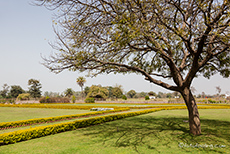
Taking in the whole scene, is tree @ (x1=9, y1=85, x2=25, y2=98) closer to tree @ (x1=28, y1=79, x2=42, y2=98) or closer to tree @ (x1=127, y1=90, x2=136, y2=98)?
tree @ (x1=28, y1=79, x2=42, y2=98)

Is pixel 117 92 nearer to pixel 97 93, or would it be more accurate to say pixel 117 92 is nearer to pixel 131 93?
pixel 97 93

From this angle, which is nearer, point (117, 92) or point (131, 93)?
point (117, 92)

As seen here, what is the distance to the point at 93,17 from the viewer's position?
8352mm

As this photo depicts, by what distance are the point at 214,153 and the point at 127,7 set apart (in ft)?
20.5

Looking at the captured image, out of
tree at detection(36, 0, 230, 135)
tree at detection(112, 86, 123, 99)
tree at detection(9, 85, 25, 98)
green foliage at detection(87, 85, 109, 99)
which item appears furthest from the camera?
tree at detection(9, 85, 25, 98)

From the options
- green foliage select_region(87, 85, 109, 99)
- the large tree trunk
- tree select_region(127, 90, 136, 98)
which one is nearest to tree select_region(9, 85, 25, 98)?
green foliage select_region(87, 85, 109, 99)

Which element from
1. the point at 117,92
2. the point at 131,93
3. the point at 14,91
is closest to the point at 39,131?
the point at 117,92

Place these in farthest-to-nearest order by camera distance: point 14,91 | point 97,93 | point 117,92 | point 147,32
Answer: point 14,91
point 117,92
point 97,93
point 147,32

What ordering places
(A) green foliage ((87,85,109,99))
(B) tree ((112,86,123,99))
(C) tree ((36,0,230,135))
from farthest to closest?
(B) tree ((112,86,123,99)), (A) green foliage ((87,85,109,99)), (C) tree ((36,0,230,135))

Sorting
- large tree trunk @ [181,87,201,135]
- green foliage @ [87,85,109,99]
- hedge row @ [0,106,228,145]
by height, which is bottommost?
hedge row @ [0,106,228,145]

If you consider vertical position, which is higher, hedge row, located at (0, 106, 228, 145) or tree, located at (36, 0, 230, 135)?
tree, located at (36, 0, 230, 135)

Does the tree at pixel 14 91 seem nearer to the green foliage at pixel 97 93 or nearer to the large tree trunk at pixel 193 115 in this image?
the green foliage at pixel 97 93

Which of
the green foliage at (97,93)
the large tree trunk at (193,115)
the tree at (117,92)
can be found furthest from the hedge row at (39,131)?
the tree at (117,92)

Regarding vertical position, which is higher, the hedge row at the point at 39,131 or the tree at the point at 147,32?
the tree at the point at 147,32
